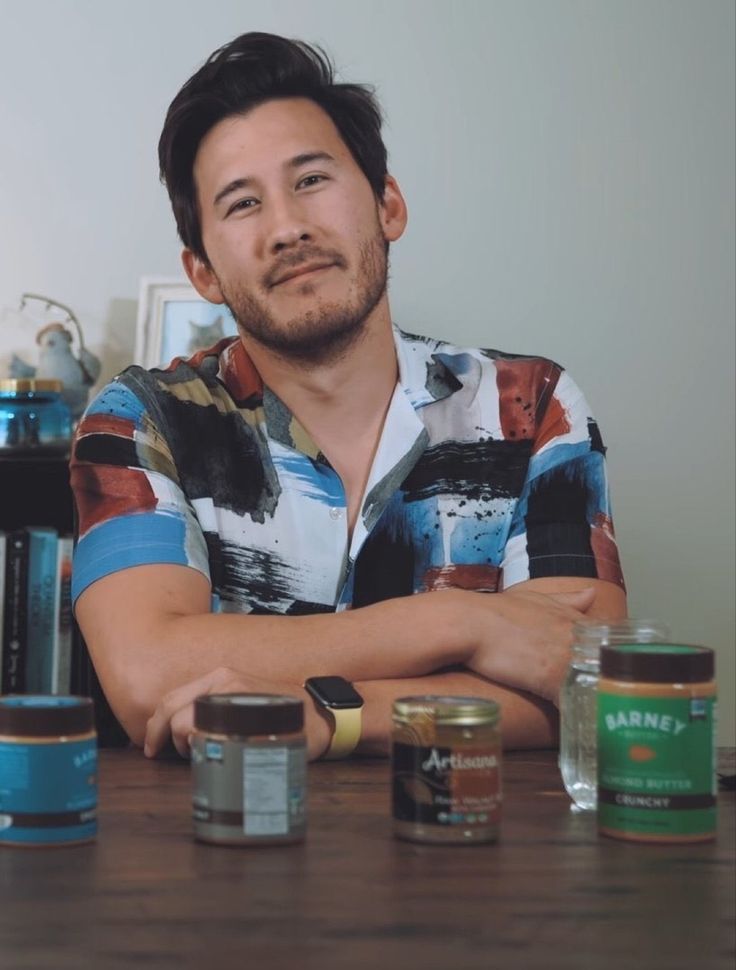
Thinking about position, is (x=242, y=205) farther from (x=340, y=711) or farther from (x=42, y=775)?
(x=42, y=775)

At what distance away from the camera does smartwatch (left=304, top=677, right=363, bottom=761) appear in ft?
4.34

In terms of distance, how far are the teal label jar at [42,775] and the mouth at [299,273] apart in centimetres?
108

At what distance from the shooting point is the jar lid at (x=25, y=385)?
7.67 feet

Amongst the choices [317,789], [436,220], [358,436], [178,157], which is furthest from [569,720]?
[436,220]

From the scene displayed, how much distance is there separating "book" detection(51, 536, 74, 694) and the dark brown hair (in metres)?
0.59

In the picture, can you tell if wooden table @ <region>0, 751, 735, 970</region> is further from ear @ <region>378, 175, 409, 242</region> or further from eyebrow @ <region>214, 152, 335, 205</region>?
ear @ <region>378, 175, 409, 242</region>

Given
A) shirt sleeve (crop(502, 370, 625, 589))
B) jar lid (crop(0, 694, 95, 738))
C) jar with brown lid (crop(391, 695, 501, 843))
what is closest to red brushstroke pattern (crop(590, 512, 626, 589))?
shirt sleeve (crop(502, 370, 625, 589))

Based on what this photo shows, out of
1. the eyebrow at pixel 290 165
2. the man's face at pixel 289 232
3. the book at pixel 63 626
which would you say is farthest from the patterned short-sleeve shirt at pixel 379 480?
the book at pixel 63 626

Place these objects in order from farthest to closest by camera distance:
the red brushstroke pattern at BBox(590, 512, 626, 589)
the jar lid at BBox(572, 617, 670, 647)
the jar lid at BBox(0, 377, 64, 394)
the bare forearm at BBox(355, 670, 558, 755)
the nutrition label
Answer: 1. the jar lid at BBox(0, 377, 64, 394)
2. the red brushstroke pattern at BBox(590, 512, 626, 589)
3. the bare forearm at BBox(355, 670, 558, 755)
4. the jar lid at BBox(572, 617, 670, 647)
5. the nutrition label

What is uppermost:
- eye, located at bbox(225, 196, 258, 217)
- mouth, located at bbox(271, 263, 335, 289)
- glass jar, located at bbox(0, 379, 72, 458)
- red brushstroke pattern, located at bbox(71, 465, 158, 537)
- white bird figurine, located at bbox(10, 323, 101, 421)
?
eye, located at bbox(225, 196, 258, 217)

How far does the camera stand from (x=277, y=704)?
928mm

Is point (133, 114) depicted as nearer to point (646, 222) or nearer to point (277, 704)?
point (646, 222)

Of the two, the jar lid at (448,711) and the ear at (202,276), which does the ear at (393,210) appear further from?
the jar lid at (448,711)

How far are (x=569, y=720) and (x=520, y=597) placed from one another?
19.0 inches
